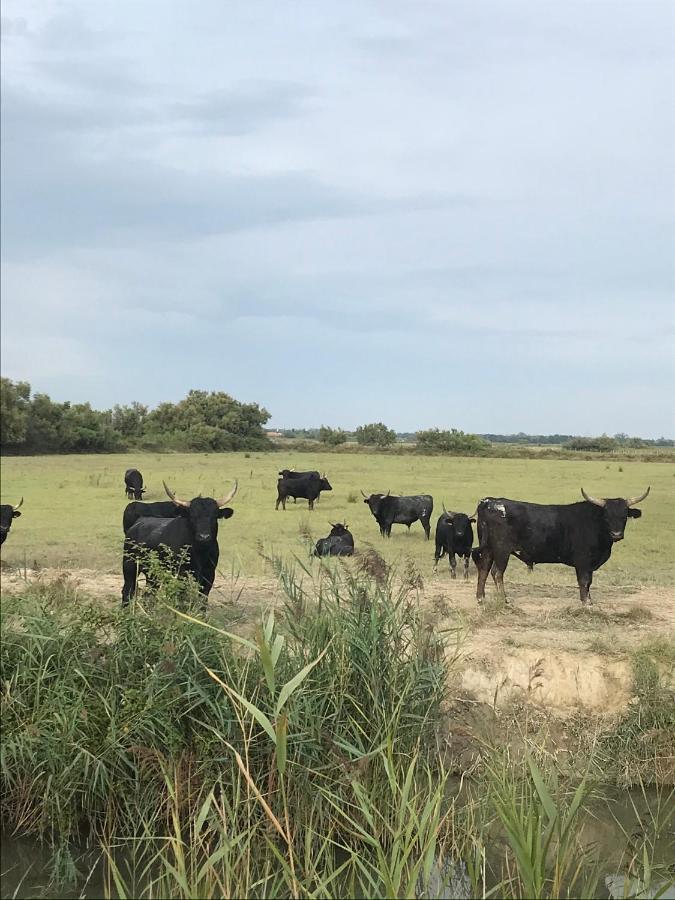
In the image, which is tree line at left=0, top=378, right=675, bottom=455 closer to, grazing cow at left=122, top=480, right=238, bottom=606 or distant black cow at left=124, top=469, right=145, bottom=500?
distant black cow at left=124, top=469, right=145, bottom=500

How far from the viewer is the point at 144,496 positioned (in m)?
8.87

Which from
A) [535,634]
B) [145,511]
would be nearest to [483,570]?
[535,634]

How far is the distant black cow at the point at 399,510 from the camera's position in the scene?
32.7 ft

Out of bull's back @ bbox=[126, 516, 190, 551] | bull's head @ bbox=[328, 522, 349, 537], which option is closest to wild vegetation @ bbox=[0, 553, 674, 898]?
bull's back @ bbox=[126, 516, 190, 551]

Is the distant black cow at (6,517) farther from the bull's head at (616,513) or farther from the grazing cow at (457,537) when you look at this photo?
the bull's head at (616,513)

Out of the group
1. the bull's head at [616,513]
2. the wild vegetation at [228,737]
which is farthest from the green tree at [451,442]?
the wild vegetation at [228,737]

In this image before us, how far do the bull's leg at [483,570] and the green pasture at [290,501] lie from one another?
3.17 ft

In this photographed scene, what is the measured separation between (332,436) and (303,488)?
0.83 m

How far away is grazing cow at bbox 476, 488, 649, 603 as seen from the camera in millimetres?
7793

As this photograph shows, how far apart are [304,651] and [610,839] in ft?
6.67

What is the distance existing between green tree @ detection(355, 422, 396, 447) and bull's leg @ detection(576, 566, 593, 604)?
3.29 meters

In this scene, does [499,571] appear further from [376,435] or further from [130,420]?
[130,420]

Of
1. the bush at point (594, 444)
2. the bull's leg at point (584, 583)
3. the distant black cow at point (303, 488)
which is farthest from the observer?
the distant black cow at point (303, 488)

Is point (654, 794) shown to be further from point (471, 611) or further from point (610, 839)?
point (471, 611)
